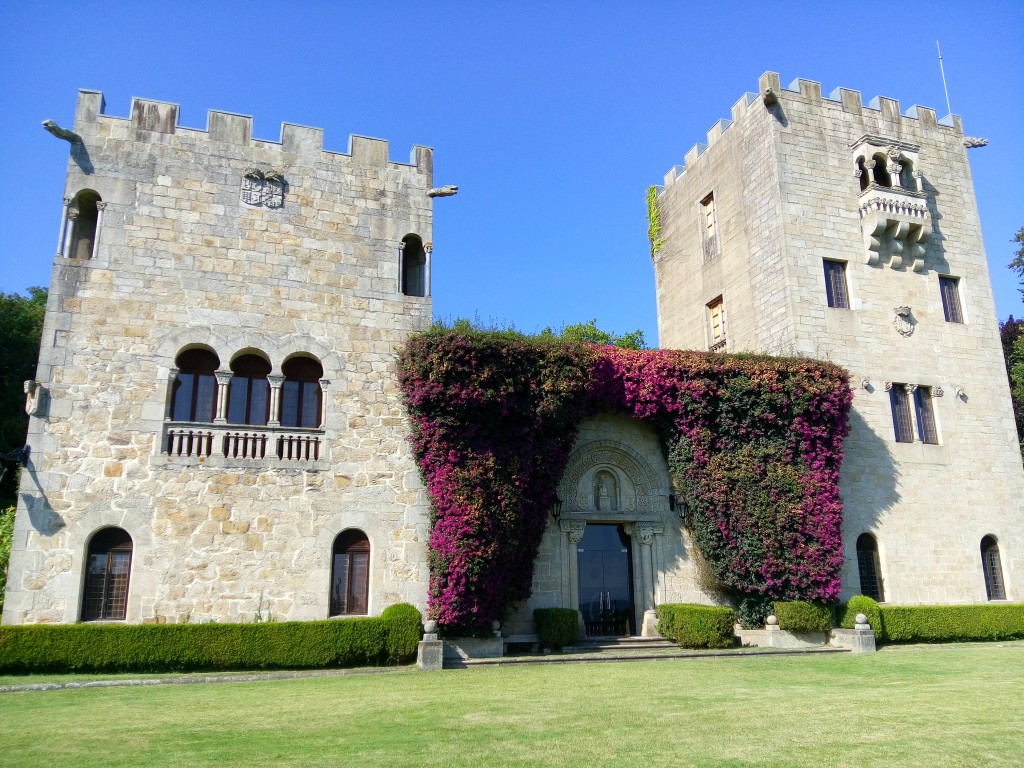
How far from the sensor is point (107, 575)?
49.7 ft

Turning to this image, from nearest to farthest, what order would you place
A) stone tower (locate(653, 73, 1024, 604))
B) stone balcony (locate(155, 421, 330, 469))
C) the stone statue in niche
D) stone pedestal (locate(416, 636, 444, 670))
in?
stone pedestal (locate(416, 636, 444, 670)) → stone balcony (locate(155, 421, 330, 469)) → the stone statue in niche → stone tower (locate(653, 73, 1024, 604))

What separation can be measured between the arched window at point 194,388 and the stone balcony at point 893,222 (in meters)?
18.1

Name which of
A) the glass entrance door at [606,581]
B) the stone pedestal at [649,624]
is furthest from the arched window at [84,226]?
the stone pedestal at [649,624]

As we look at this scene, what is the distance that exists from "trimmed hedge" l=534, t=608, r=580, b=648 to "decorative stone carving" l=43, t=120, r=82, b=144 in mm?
14426

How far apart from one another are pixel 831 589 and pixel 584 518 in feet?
19.9

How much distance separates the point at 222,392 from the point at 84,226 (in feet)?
16.4

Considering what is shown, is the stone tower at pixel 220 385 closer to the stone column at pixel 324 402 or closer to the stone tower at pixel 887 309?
the stone column at pixel 324 402

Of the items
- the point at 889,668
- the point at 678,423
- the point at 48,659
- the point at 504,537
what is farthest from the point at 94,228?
the point at 889,668

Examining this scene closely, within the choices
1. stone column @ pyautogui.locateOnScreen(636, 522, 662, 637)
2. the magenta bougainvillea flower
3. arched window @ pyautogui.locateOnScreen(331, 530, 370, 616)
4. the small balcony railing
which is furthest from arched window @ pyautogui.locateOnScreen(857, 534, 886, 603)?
the small balcony railing

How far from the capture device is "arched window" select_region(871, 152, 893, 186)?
920 inches

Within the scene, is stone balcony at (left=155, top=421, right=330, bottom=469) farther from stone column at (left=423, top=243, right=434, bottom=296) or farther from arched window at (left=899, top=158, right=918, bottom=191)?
arched window at (left=899, top=158, right=918, bottom=191)

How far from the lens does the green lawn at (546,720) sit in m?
7.32

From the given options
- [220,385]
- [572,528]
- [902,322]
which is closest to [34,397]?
[220,385]

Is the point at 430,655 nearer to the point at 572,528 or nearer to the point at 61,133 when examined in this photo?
the point at 572,528
